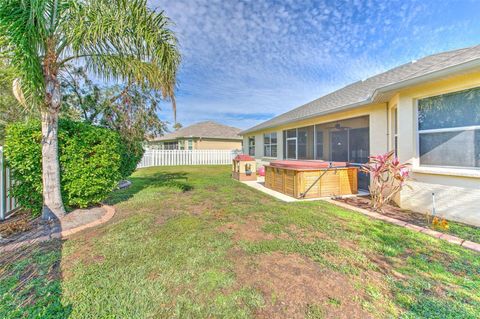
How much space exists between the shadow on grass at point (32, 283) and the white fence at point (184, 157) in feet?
48.7

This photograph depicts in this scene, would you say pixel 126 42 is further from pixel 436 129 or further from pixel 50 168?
pixel 436 129

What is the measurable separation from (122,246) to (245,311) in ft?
7.52

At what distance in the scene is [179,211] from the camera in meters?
5.03

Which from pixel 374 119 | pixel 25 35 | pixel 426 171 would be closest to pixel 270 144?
pixel 374 119

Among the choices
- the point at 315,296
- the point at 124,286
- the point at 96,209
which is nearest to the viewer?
the point at 315,296

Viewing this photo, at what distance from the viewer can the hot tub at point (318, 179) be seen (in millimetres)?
6389

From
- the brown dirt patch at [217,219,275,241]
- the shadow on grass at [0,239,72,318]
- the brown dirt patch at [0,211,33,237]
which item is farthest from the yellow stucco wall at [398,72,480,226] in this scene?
the brown dirt patch at [0,211,33,237]

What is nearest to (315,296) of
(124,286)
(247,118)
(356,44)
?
→ (124,286)

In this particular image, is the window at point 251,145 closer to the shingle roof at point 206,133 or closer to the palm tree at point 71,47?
the shingle roof at point 206,133

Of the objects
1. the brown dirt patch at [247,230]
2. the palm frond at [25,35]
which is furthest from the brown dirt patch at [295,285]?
the palm frond at [25,35]

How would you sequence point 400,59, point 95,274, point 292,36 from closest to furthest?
point 95,274 < point 292,36 < point 400,59

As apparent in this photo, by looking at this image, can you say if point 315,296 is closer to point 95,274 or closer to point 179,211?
point 95,274

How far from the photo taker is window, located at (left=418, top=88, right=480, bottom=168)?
12.8 feet

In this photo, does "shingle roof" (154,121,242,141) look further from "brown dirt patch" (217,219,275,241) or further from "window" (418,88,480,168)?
"brown dirt patch" (217,219,275,241)
